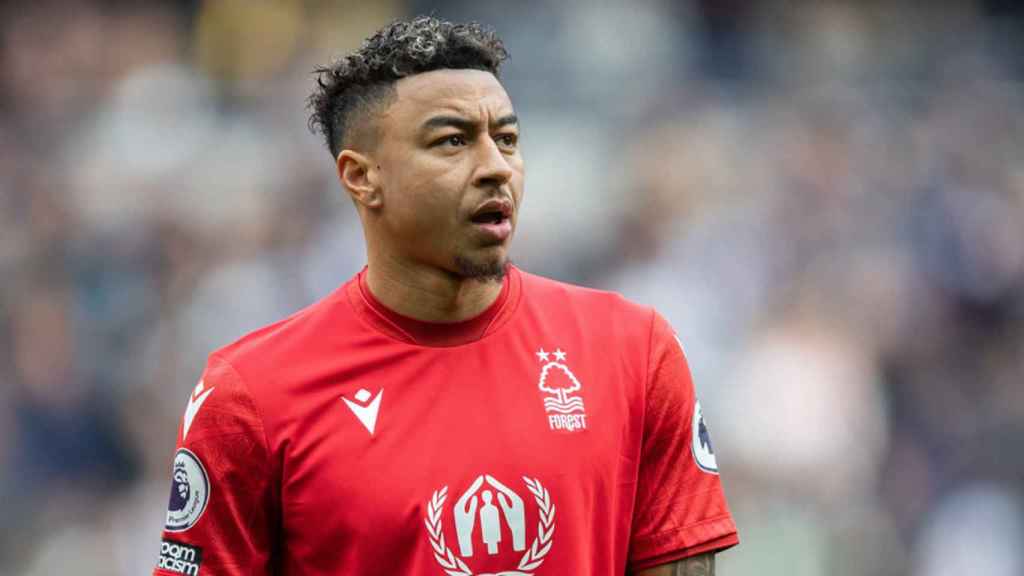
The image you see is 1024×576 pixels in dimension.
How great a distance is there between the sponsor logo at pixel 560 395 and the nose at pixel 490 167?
1.40 feet

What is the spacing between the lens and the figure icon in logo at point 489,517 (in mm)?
3316

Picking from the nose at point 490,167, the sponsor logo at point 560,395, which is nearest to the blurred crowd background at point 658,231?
the sponsor logo at point 560,395

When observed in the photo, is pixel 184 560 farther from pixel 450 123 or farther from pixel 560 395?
pixel 450 123

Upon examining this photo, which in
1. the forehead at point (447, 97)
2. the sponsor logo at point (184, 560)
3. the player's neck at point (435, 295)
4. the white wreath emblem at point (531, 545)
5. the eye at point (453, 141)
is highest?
the forehead at point (447, 97)

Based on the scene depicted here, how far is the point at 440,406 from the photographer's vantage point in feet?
11.4

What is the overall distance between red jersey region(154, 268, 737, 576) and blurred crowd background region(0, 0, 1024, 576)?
13.2 ft

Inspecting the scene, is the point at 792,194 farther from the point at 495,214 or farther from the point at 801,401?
the point at 495,214

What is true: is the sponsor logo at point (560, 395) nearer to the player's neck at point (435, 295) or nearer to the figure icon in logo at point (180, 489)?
the player's neck at point (435, 295)

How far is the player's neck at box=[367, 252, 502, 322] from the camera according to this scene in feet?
11.9

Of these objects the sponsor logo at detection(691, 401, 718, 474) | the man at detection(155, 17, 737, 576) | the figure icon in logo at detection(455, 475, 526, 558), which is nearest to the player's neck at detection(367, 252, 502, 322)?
the man at detection(155, 17, 737, 576)

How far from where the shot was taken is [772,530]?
24.3 ft

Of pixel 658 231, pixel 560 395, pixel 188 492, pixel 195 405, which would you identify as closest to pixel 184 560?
pixel 188 492

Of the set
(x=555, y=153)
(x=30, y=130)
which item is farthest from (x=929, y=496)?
(x=30, y=130)

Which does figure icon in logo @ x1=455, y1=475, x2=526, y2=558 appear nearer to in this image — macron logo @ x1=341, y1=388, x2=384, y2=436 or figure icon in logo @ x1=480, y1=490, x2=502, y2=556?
figure icon in logo @ x1=480, y1=490, x2=502, y2=556
